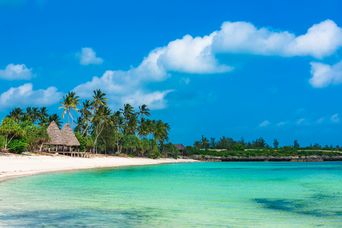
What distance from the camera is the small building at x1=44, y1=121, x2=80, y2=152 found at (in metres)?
58.5

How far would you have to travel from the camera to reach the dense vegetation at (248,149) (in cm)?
10848

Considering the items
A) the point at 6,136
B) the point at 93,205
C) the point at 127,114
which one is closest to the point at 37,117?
the point at 127,114

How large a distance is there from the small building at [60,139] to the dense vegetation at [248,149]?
46.4 m

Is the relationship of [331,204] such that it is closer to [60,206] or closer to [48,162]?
[60,206]

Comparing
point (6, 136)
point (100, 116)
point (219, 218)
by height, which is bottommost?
point (219, 218)

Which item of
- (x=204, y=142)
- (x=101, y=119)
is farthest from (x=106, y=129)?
(x=204, y=142)

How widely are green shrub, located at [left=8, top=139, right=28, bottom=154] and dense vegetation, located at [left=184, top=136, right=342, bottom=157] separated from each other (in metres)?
61.9

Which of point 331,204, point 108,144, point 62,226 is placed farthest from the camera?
point 108,144

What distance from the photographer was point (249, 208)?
45.2 ft

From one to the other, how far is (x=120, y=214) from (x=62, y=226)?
2.48 m

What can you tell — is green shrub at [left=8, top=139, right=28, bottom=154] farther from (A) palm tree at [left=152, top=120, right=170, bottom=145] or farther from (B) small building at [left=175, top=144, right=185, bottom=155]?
(B) small building at [left=175, top=144, right=185, bottom=155]

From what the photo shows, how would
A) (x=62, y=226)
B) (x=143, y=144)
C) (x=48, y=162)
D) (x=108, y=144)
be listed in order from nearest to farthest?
(x=62, y=226) → (x=48, y=162) → (x=108, y=144) → (x=143, y=144)

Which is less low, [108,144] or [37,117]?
[37,117]

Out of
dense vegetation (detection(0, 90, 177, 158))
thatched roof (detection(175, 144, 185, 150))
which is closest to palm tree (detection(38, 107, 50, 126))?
dense vegetation (detection(0, 90, 177, 158))
